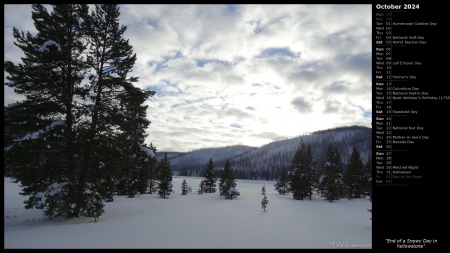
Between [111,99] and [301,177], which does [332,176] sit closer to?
[301,177]

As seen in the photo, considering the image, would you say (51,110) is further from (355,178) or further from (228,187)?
(355,178)

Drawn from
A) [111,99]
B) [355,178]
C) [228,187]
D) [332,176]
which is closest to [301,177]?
[332,176]

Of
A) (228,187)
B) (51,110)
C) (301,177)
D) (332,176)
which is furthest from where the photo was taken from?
(301,177)

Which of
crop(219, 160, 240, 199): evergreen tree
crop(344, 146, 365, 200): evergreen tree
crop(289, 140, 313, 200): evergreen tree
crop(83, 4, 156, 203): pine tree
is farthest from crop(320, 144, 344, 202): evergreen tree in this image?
crop(83, 4, 156, 203): pine tree

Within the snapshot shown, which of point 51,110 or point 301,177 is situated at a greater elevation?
point 51,110

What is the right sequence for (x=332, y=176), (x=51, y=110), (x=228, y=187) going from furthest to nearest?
(x=332, y=176) → (x=228, y=187) → (x=51, y=110)

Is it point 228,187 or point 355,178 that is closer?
point 228,187

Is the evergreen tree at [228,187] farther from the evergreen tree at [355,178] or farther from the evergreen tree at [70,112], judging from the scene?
the evergreen tree at [70,112]

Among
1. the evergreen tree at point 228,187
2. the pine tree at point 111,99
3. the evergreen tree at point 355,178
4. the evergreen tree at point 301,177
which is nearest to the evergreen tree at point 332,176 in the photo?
the evergreen tree at point 355,178

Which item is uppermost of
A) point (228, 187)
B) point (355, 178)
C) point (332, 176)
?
point (332, 176)
